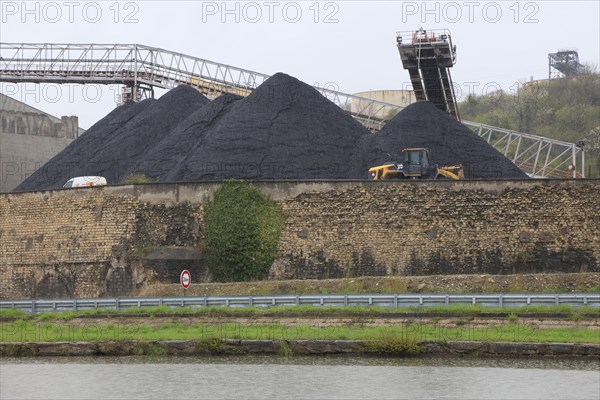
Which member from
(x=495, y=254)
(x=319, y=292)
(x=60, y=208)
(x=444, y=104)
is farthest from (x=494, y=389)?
(x=444, y=104)

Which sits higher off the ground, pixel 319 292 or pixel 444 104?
pixel 444 104

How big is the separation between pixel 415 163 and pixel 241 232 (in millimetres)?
7403

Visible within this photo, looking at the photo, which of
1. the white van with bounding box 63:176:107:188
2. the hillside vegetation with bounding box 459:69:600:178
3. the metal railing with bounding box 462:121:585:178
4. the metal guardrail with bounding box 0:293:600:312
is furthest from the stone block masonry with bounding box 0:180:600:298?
the hillside vegetation with bounding box 459:69:600:178

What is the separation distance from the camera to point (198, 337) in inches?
1028

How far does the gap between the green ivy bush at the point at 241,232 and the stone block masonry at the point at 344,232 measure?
0.29 metres

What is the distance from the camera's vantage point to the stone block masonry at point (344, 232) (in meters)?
35.0

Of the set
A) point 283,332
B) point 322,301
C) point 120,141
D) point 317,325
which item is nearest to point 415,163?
point 322,301

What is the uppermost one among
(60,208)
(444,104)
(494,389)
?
(444,104)

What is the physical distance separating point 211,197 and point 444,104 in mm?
16271

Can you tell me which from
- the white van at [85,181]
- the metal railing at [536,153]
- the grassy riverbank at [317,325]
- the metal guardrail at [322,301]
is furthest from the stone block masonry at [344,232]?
the metal railing at [536,153]

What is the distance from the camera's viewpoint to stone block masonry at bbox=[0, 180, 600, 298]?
3500 cm

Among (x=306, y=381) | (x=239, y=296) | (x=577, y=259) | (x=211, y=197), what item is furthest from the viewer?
(x=211, y=197)

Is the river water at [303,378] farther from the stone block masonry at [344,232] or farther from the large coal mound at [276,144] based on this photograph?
the large coal mound at [276,144]

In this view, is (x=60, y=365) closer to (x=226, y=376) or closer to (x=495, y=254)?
(x=226, y=376)
